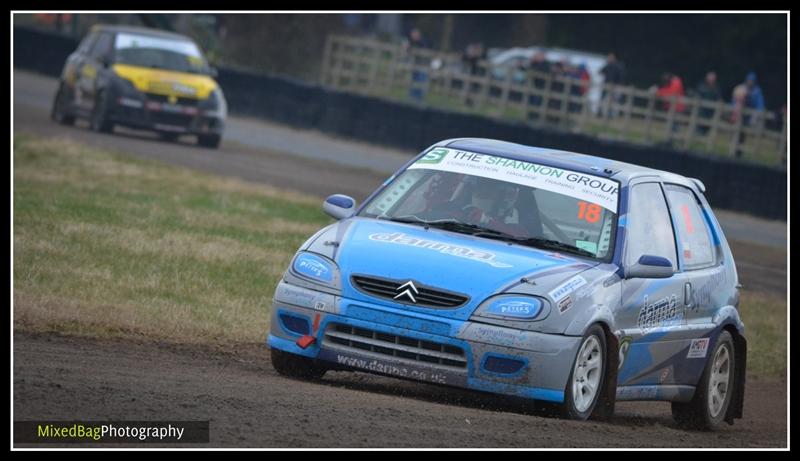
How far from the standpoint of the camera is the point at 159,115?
25453 mm

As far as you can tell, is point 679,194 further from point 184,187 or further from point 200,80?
point 200,80

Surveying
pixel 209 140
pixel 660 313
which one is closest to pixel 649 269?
pixel 660 313

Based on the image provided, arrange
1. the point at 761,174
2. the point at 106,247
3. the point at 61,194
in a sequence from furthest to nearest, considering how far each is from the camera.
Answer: the point at 761,174
the point at 61,194
the point at 106,247

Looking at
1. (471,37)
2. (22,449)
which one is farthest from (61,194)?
(471,37)

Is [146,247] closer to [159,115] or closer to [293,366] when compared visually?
[293,366]

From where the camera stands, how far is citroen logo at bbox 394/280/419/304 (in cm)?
788

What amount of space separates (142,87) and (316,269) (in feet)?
57.6

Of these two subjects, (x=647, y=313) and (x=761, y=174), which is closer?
(x=647, y=313)

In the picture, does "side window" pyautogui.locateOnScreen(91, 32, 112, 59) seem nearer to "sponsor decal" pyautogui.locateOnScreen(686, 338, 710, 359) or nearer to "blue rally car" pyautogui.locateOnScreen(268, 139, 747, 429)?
"blue rally car" pyautogui.locateOnScreen(268, 139, 747, 429)

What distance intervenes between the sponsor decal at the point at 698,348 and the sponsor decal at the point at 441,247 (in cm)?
169

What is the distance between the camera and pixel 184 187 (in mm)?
19156

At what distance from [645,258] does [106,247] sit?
5.97 meters

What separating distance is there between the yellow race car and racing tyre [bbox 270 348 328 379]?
1729 centimetres

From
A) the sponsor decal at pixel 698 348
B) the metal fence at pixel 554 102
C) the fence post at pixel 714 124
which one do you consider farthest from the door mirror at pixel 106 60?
the sponsor decal at pixel 698 348
